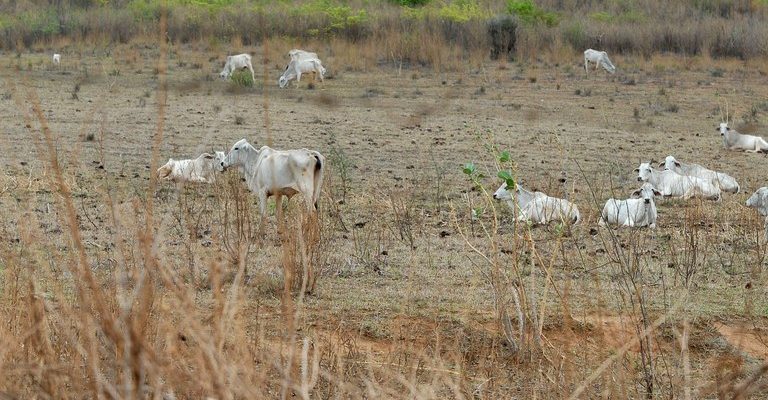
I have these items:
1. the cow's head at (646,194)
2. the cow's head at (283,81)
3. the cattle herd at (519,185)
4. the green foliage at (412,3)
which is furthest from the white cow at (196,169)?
the green foliage at (412,3)

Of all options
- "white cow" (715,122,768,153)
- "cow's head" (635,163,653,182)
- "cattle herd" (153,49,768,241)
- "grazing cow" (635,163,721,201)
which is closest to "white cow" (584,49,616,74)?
"white cow" (715,122,768,153)

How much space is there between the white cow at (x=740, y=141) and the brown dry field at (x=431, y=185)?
185 millimetres

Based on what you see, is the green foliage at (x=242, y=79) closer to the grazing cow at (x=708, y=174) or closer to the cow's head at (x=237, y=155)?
the grazing cow at (x=708, y=174)

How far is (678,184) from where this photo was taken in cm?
1089

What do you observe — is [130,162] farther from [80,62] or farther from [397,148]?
[80,62]

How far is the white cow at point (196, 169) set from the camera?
10312mm

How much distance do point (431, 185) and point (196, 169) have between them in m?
2.10

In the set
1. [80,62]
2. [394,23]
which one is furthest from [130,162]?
[394,23]

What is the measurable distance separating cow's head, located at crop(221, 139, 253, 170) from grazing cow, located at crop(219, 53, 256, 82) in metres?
11.3

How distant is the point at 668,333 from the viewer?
6.07 m

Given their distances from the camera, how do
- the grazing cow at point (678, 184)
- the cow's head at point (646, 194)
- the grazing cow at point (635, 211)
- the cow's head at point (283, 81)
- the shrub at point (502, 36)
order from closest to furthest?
the grazing cow at point (635, 211), the cow's head at point (646, 194), the grazing cow at point (678, 184), the cow's head at point (283, 81), the shrub at point (502, 36)

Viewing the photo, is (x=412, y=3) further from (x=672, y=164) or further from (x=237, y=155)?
(x=237, y=155)

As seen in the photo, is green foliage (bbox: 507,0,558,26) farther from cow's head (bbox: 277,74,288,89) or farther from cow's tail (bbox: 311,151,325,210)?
cow's tail (bbox: 311,151,325,210)

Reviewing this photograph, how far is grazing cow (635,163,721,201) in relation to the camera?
35.1ft
